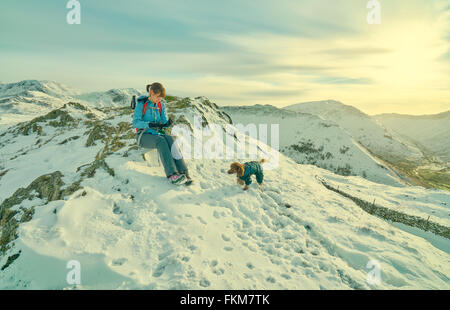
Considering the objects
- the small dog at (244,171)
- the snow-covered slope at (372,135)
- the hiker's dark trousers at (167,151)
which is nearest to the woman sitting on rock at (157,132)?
the hiker's dark trousers at (167,151)

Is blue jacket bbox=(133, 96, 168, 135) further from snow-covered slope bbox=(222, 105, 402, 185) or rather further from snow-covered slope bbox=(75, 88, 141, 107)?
snow-covered slope bbox=(75, 88, 141, 107)

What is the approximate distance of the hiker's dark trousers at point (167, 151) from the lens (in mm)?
6887

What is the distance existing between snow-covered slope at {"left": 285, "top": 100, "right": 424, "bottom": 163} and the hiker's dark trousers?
64659 mm

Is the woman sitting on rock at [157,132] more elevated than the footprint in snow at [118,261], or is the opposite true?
the woman sitting on rock at [157,132]

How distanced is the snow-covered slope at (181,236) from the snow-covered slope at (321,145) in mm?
32207

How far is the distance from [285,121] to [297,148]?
12.7 meters

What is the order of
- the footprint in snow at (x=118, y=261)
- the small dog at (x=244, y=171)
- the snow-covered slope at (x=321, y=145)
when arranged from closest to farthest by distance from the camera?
1. the footprint in snow at (x=118, y=261)
2. the small dog at (x=244, y=171)
3. the snow-covered slope at (x=321, y=145)

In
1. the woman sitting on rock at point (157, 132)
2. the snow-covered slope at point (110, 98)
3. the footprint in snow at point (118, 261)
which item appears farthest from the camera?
the snow-covered slope at point (110, 98)

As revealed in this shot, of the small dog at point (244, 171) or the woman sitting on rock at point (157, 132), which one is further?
the small dog at point (244, 171)

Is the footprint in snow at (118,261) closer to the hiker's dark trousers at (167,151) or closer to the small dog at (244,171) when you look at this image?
the hiker's dark trousers at (167,151)

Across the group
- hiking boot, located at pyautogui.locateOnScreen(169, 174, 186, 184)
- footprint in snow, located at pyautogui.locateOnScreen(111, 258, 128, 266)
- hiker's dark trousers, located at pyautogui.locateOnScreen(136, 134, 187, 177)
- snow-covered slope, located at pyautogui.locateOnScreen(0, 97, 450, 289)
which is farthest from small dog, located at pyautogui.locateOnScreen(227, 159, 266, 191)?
footprint in snow, located at pyautogui.locateOnScreen(111, 258, 128, 266)

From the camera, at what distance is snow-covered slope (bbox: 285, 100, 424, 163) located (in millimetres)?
66688

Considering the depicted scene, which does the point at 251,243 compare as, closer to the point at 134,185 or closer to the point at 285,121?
the point at 134,185
